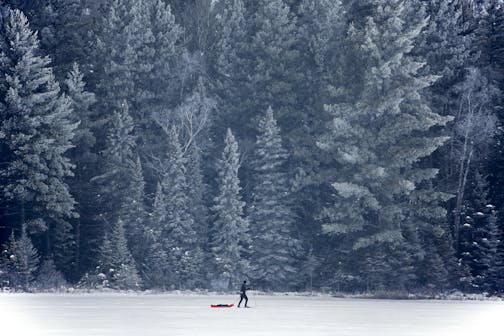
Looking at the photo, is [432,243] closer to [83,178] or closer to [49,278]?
[49,278]

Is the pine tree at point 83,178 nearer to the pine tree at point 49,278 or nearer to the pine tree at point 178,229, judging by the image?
the pine tree at point 178,229

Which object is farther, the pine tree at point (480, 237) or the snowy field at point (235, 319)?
the pine tree at point (480, 237)

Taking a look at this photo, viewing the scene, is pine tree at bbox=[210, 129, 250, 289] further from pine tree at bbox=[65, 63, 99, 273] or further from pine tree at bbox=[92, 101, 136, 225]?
pine tree at bbox=[65, 63, 99, 273]

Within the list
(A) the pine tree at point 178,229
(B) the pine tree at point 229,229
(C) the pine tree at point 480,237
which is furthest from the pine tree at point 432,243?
(A) the pine tree at point 178,229

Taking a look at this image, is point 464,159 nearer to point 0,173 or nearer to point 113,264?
point 113,264

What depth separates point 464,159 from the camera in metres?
76.8

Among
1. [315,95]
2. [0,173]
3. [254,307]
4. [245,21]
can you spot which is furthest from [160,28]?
[254,307]

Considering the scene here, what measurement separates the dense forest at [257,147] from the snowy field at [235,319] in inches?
676

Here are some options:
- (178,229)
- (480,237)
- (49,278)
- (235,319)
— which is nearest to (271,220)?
(178,229)

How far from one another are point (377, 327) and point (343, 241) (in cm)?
3834

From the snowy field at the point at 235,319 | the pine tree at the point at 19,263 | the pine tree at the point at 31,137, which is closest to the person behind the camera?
the snowy field at the point at 235,319

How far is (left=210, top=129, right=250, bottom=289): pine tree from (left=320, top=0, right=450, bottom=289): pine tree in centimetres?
631

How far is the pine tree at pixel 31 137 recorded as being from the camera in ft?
222

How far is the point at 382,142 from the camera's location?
70125mm
